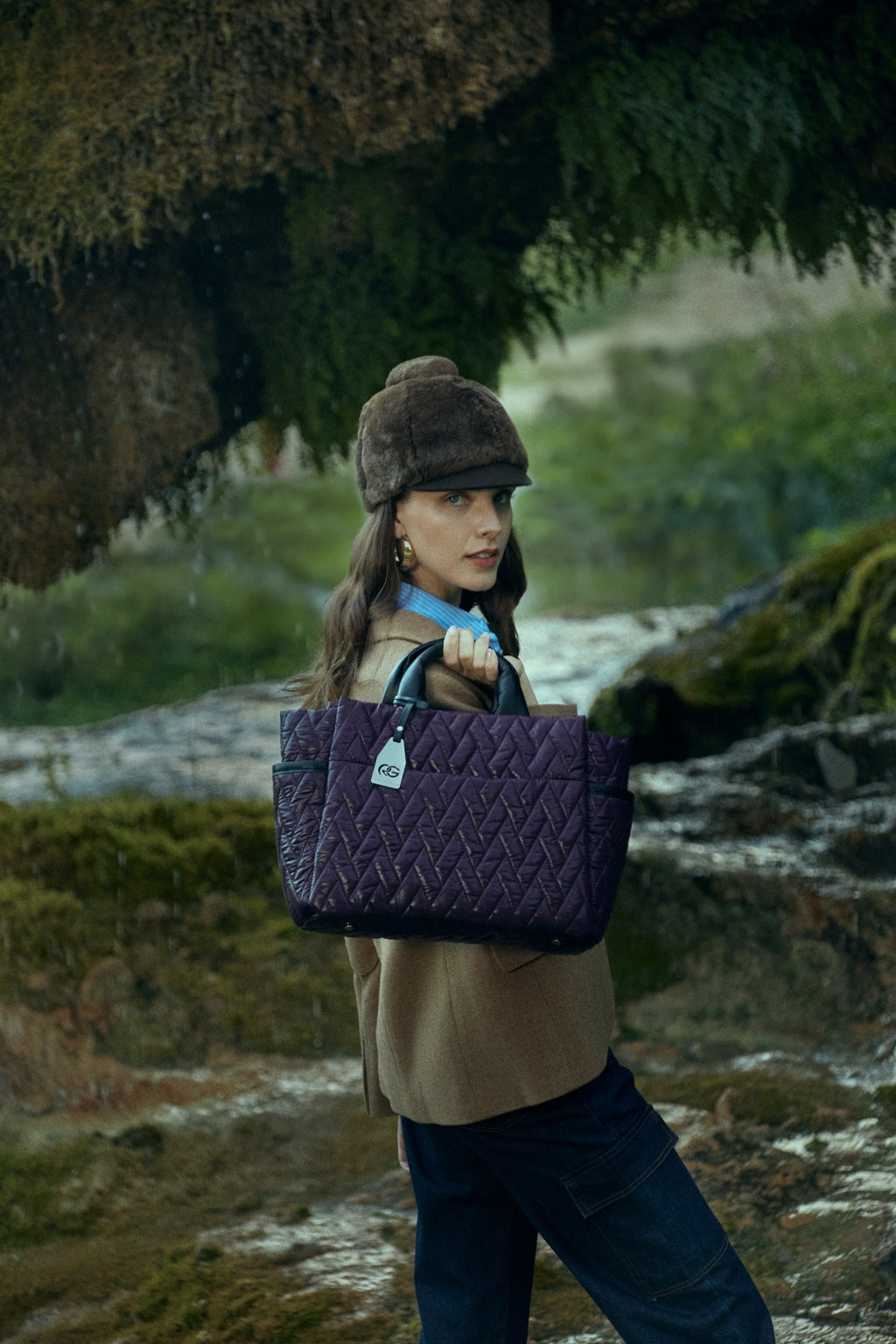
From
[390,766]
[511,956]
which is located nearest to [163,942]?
[511,956]

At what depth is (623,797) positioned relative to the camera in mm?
1692

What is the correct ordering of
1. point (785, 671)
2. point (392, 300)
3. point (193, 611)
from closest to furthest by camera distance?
point (392, 300) → point (785, 671) → point (193, 611)

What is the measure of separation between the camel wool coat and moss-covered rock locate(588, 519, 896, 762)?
21.3ft

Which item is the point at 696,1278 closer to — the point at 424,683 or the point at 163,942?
the point at 424,683

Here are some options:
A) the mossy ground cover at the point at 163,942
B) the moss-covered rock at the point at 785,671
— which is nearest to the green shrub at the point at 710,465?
the moss-covered rock at the point at 785,671

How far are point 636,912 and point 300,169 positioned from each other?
3579 mm

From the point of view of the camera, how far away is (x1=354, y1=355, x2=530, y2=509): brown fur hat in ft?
6.28

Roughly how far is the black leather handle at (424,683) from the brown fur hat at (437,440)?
0.31 meters

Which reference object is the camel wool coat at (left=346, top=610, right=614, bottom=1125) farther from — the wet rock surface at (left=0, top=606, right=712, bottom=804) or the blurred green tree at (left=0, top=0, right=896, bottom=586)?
the wet rock surface at (left=0, top=606, right=712, bottom=804)

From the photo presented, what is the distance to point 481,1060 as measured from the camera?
5.77 ft

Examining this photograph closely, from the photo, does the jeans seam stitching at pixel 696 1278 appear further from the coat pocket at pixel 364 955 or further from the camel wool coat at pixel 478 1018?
the coat pocket at pixel 364 955

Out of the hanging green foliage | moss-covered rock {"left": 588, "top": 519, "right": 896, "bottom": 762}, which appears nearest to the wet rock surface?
moss-covered rock {"left": 588, "top": 519, "right": 896, "bottom": 762}

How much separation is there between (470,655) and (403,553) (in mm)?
324

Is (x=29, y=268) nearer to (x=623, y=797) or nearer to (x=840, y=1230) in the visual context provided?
(x=623, y=797)
